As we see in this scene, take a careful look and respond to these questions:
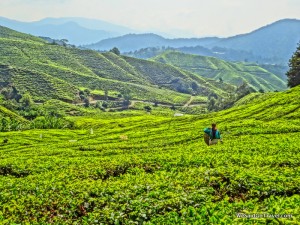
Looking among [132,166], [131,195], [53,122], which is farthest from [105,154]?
[53,122]

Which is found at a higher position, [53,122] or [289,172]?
[289,172]

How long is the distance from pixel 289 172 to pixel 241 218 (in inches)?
379

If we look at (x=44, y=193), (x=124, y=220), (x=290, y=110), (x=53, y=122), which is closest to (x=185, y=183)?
(x=124, y=220)

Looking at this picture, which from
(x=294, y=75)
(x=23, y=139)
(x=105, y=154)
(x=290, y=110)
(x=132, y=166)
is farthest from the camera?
(x=294, y=75)

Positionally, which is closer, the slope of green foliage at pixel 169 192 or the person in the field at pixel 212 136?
the slope of green foliage at pixel 169 192

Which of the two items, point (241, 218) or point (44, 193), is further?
point (44, 193)

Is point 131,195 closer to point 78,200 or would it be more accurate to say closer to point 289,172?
point 78,200

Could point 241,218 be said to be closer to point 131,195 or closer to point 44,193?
point 131,195

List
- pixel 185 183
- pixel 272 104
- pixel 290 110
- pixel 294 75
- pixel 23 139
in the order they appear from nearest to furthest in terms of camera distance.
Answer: pixel 185 183, pixel 290 110, pixel 272 104, pixel 23 139, pixel 294 75

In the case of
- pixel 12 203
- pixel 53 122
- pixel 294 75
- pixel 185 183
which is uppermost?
pixel 294 75

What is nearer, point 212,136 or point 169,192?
point 169,192

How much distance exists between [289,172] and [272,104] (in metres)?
66.1

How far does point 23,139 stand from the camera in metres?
93.4

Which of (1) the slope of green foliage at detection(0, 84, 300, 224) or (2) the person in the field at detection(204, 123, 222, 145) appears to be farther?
(2) the person in the field at detection(204, 123, 222, 145)
